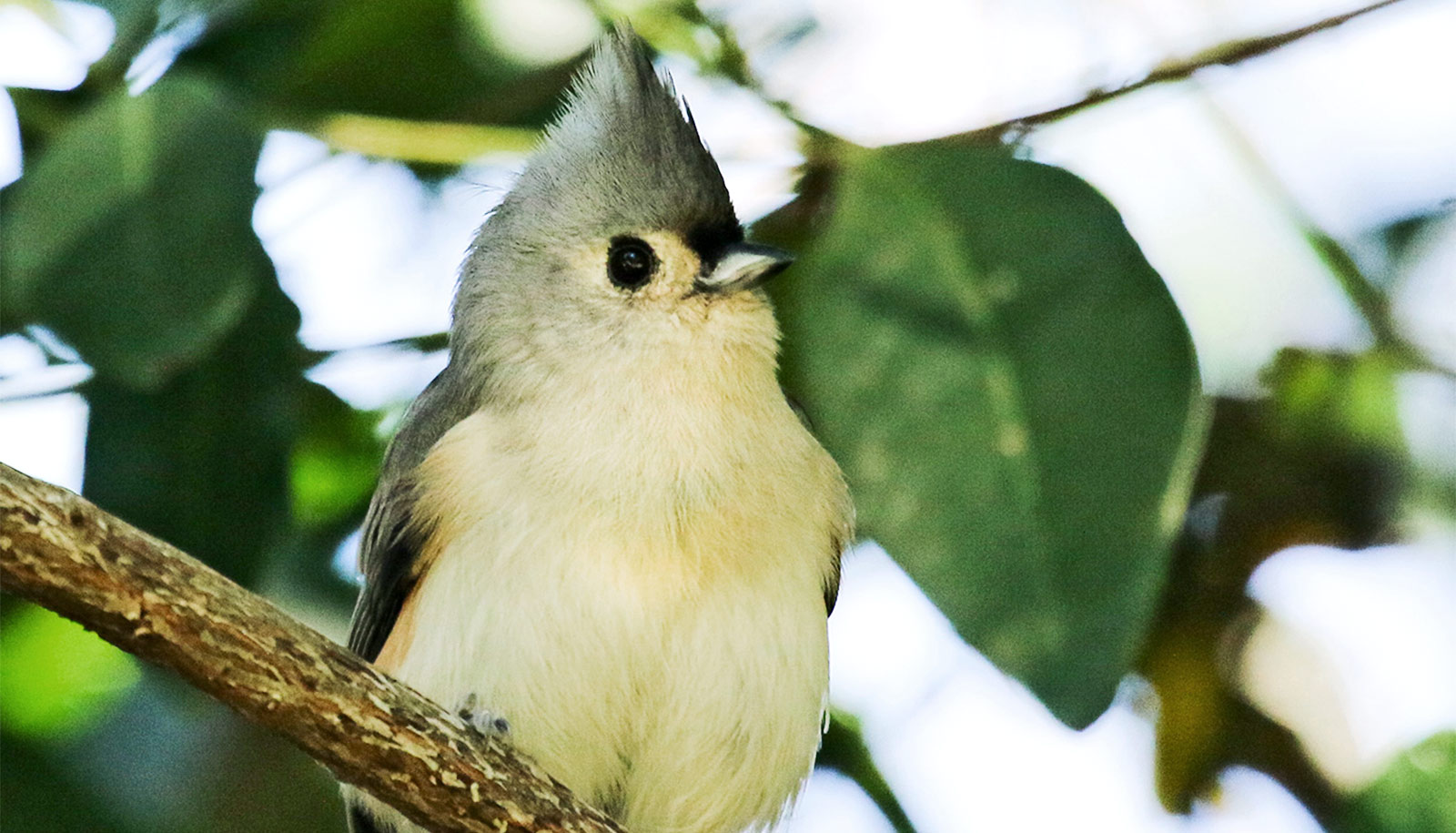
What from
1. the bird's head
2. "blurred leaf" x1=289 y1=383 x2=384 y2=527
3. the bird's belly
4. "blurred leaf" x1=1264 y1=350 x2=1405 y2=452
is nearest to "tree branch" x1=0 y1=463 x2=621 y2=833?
the bird's belly

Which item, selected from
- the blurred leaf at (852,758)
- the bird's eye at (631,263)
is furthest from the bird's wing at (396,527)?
the blurred leaf at (852,758)

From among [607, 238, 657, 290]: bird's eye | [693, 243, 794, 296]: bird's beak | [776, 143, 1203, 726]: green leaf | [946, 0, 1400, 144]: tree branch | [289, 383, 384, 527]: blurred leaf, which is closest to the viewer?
[776, 143, 1203, 726]: green leaf

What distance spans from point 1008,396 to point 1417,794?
2.26 feet

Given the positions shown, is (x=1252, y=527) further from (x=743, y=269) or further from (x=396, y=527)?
(x=396, y=527)

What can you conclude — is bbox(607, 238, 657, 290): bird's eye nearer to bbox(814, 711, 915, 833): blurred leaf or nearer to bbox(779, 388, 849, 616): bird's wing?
bbox(779, 388, 849, 616): bird's wing

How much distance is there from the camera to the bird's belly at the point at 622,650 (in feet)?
5.77

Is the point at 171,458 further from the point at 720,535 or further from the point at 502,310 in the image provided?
the point at 720,535

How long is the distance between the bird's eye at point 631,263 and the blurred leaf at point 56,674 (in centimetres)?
85

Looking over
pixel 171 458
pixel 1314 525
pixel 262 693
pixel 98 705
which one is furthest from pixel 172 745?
pixel 1314 525

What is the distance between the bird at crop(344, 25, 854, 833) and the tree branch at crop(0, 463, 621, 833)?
0.94 ft

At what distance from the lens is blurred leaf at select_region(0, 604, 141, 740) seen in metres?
2.03

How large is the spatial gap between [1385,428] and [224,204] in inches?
60.2

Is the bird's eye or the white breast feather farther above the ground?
the bird's eye

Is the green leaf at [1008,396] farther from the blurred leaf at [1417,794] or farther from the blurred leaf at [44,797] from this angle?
the blurred leaf at [44,797]
